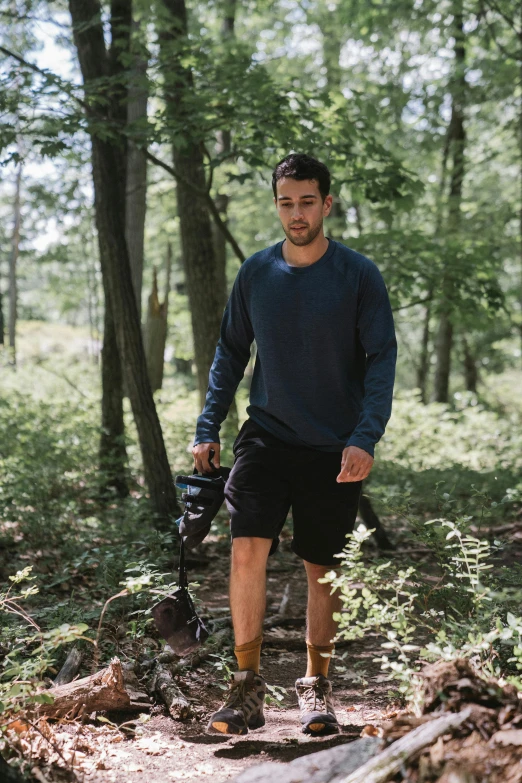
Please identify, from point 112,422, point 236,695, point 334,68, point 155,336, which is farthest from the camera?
point 334,68

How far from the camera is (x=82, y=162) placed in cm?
746

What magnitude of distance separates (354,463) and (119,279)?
409 centimetres

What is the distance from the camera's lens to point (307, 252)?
133 inches

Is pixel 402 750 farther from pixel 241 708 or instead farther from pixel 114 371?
pixel 114 371

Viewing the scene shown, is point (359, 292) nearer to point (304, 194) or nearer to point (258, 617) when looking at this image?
point (304, 194)

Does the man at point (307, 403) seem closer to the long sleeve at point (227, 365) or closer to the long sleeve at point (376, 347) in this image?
the long sleeve at point (376, 347)

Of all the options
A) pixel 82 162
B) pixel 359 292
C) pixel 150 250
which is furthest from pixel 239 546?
pixel 150 250

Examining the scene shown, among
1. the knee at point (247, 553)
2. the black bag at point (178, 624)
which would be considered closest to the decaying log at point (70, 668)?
the black bag at point (178, 624)

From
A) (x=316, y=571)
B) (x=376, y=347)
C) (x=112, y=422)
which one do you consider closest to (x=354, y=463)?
(x=376, y=347)

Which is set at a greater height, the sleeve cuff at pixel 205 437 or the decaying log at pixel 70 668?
the sleeve cuff at pixel 205 437

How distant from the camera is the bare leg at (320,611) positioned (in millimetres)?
3357

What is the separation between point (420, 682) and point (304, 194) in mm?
2095

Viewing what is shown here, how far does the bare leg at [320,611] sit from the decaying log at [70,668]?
1.17m

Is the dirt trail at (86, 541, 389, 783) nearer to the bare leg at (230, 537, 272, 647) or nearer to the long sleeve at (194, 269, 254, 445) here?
the bare leg at (230, 537, 272, 647)
